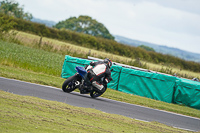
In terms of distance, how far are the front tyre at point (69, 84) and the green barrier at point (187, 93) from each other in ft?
22.9

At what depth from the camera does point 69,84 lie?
1228 centimetres

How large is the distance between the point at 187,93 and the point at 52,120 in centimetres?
1175

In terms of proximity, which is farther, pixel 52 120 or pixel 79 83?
pixel 79 83

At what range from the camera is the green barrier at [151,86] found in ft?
56.1

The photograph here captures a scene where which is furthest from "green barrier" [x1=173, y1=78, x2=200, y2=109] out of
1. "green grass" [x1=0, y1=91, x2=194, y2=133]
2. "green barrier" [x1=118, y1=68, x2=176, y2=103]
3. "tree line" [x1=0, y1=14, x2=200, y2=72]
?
"tree line" [x1=0, y1=14, x2=200, y2=72]

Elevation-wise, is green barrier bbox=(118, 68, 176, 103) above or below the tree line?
below

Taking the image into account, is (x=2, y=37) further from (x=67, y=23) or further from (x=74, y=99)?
(x=67, y=23)

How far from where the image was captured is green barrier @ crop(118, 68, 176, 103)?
17094 millimetres

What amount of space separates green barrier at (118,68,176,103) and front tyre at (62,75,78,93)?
5.36 metres

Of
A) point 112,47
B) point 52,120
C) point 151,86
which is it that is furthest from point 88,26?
point 52,120

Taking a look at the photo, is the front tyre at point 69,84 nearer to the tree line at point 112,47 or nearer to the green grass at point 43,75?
the green grass at point 43,75

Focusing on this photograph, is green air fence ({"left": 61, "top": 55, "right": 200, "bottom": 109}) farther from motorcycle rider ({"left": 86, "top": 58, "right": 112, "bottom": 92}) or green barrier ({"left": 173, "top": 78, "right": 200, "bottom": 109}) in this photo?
motorcycle rider ({"left": 86, "top": 58, "right": 112, "bottom": 92})

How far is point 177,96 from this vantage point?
17.2m

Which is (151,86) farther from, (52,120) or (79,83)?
(52,120)
